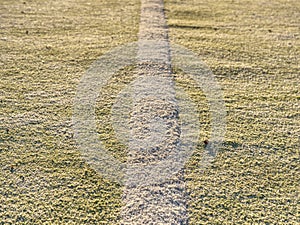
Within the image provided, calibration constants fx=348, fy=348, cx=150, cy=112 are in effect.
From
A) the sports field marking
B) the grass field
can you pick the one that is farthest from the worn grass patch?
the sports field marking

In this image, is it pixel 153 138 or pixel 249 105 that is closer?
pixel 153 138

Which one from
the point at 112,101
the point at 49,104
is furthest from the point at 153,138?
the point at 49,104

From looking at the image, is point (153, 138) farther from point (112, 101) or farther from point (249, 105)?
point (249, 105)

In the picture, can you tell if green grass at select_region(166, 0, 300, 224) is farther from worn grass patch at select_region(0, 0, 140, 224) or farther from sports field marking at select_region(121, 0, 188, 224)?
worn grass patch at select_region(0, 0, 140, 224)

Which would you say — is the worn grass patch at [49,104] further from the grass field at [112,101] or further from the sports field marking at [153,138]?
the sports field marking at [153,138]

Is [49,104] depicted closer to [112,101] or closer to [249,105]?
[112,101]

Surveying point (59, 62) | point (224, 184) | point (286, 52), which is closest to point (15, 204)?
point (224, 184)

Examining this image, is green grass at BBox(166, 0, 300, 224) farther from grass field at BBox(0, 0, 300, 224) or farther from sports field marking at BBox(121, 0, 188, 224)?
sports field marking at BBox(121, 0, 188, 224)

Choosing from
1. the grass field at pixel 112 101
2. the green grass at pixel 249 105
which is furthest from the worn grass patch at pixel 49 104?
the green grass at pixel 249 105
